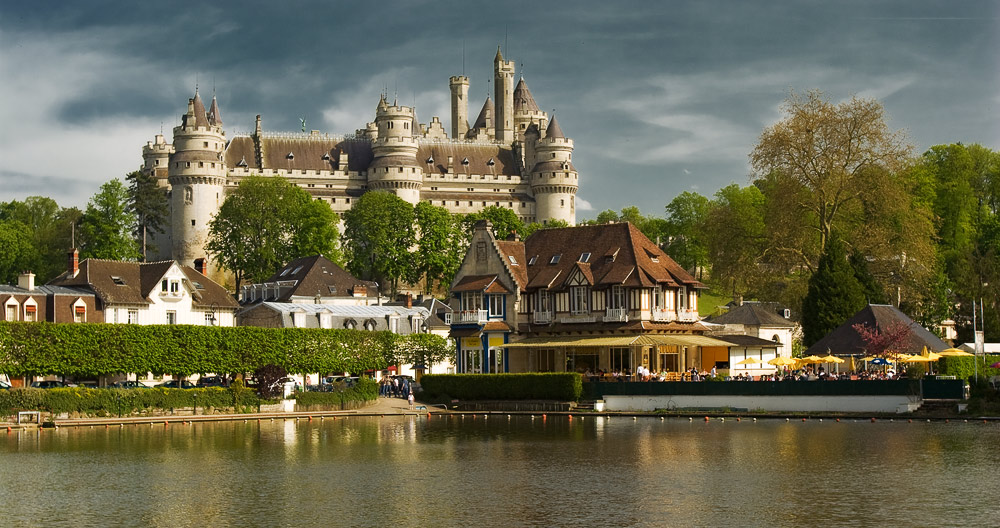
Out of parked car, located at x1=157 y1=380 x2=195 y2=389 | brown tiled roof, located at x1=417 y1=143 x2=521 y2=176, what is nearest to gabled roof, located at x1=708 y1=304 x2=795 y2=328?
parked car, located at x1=157 y1=380 x2=195 y2=389

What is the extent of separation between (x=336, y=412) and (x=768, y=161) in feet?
87.1

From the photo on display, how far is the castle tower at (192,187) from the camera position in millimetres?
142625

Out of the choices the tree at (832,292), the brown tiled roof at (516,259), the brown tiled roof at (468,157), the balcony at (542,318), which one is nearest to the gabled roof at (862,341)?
the tree at (832,292)

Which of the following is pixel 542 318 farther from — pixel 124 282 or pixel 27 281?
pixel 27 281

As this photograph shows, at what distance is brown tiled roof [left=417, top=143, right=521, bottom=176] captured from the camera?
16488 cm

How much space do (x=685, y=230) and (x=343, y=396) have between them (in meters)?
84.3

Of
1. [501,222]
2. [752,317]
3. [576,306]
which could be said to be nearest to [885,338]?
[576,306]

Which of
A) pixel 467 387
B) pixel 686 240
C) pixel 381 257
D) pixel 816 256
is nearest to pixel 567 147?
pixel 686 240

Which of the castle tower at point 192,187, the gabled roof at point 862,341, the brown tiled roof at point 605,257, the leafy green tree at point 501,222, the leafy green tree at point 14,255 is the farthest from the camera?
the castle tower at point 192,187

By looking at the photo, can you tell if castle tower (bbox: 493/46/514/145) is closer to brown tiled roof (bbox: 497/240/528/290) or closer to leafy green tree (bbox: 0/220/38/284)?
leafy green tree (bbox: 0/220/38/284)

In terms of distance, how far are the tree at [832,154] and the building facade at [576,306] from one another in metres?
7.85

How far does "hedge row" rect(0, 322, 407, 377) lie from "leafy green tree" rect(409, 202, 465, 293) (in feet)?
156

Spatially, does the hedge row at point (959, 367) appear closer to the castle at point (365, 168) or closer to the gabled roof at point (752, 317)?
the gabled roof at point (752, 317)

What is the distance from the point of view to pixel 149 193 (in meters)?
125
